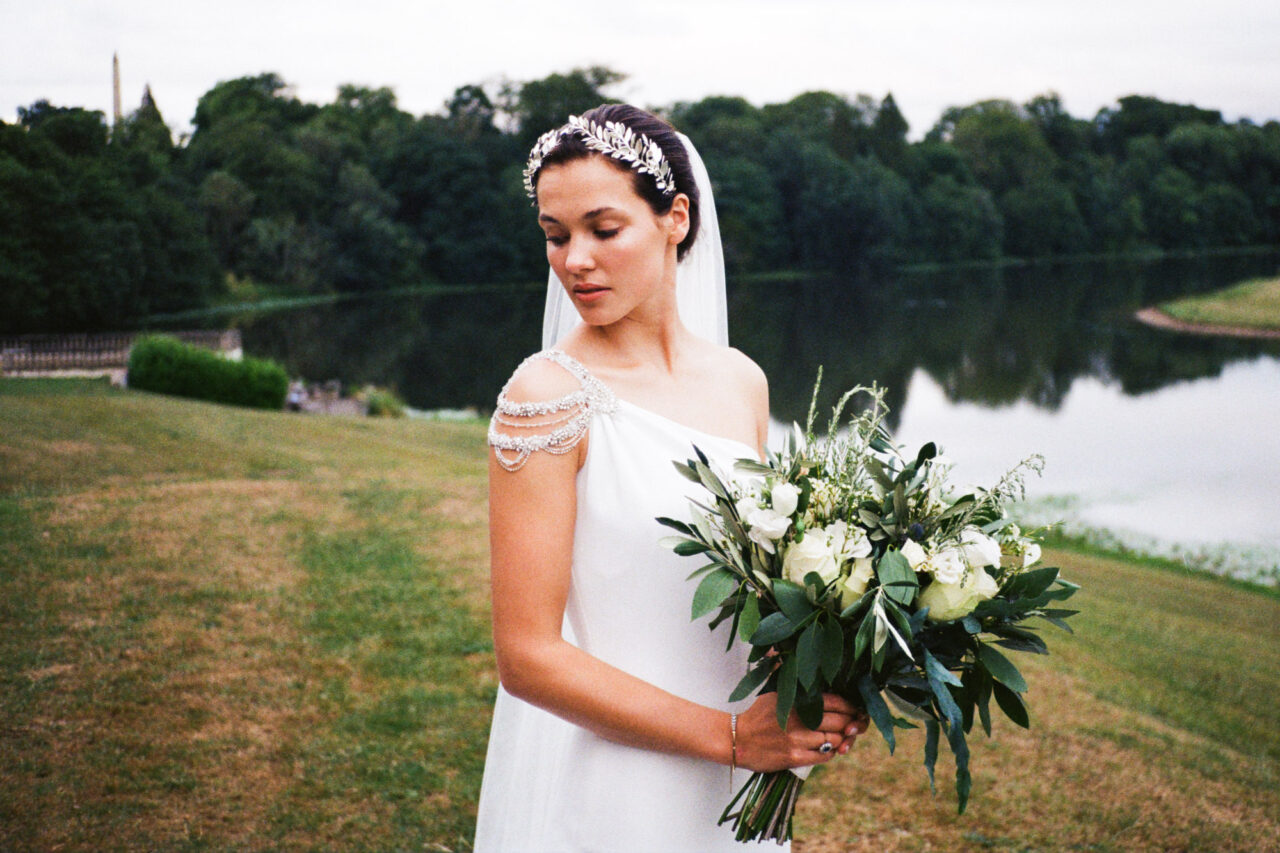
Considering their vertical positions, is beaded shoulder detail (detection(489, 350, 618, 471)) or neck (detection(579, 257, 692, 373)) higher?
neck (detection(579, 257, 692, 373))

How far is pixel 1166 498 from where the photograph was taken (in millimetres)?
21391

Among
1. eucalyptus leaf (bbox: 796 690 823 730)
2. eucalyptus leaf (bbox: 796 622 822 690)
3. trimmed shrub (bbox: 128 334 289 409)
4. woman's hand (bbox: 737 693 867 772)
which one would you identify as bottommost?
trimmed shrub (bbox: 128 334 289 409)

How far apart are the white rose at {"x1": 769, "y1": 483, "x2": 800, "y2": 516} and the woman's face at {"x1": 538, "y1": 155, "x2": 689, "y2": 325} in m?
0.57

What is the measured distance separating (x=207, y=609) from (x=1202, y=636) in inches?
358

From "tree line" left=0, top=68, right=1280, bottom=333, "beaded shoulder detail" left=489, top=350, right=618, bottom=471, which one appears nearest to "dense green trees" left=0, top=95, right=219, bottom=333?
"tree line" left=0, top=68, right=1280, bottom=333

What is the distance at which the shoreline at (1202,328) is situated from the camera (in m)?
49.7

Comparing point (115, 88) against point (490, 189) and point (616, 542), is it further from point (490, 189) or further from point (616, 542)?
point (616, 542)

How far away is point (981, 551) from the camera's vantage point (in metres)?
1.91

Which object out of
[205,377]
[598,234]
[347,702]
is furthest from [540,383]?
[205,377]

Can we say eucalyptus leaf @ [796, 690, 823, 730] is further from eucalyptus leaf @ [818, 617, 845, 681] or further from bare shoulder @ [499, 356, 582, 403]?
bare shoulder @ [499, 356, 582, 403]

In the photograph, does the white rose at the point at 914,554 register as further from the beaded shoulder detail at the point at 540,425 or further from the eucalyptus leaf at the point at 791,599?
the beaded shoulder detail at the point at 540,425

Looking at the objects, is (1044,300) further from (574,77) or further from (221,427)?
(221,427)

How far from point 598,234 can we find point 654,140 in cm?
26

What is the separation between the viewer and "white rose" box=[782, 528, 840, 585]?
183 centimetres
